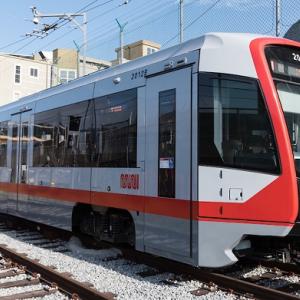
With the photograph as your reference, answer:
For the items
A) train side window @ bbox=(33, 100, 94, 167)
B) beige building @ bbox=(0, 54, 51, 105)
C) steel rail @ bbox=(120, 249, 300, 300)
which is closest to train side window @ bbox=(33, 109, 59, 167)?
train side window @ bbox=(33, 100, 94, 167)

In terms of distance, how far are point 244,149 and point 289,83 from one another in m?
1.12

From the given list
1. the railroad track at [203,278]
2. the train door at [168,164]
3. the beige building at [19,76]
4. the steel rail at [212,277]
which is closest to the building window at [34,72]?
the beige building at [19,76]

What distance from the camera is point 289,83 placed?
669 centimetres

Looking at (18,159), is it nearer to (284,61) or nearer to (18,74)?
(284,61)

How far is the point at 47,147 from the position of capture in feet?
35.0

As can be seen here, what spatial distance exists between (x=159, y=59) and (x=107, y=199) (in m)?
2.47

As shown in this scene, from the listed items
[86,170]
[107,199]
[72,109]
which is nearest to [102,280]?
[107,199]

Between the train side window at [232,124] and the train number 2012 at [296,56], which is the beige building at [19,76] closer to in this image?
the train number 2012 at [296,56]

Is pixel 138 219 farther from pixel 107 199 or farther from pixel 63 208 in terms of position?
pixel 63 208

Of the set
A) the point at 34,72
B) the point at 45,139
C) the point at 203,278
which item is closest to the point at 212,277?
the point at 203,278

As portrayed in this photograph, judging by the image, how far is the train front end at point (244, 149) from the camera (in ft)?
20.4

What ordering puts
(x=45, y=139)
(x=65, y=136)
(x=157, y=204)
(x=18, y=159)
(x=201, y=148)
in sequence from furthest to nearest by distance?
(x=18, y=159) → (x=45, y=139) → (x=65, y=136) → (x=157, y=204) → (x=201, y=148)

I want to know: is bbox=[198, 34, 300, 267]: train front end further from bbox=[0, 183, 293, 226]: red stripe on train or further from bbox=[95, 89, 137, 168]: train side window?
bbox=[95, 89, 137, 168]: train side window

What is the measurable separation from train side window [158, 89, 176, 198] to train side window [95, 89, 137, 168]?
705 mm
